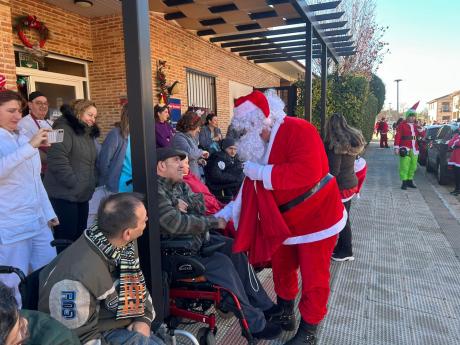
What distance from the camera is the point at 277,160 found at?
2607mm

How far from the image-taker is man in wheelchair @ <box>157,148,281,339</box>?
250cm

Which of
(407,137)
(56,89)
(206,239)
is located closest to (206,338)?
(206,239)

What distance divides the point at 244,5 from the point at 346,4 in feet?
43.9

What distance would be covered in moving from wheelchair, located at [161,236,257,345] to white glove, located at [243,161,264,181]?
558 millimetres

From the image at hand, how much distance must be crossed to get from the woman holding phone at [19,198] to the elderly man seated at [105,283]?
3.43 ft

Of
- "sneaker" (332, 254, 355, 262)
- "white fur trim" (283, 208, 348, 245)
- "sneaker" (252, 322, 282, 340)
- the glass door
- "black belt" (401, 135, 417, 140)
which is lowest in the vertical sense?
"sneaker" (332, 254, 355, 262)

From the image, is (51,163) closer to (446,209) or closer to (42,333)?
(42,333)

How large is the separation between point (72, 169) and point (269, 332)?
221 centimetres

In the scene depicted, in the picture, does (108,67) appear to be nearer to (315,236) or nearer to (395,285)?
(315,236)

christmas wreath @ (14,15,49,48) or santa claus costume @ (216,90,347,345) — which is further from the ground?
christmas wreath @ (14,15,49,48)

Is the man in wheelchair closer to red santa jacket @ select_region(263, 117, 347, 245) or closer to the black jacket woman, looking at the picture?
red santa jacket @ select_region(263, 117, 347, 245)

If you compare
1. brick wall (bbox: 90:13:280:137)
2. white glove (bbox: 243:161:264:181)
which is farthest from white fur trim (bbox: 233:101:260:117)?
brick wall (bbox: 90:13:280:137)

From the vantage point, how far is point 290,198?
Answer: 103 inches

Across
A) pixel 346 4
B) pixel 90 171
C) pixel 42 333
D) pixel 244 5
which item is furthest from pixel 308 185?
pixel 346 4
